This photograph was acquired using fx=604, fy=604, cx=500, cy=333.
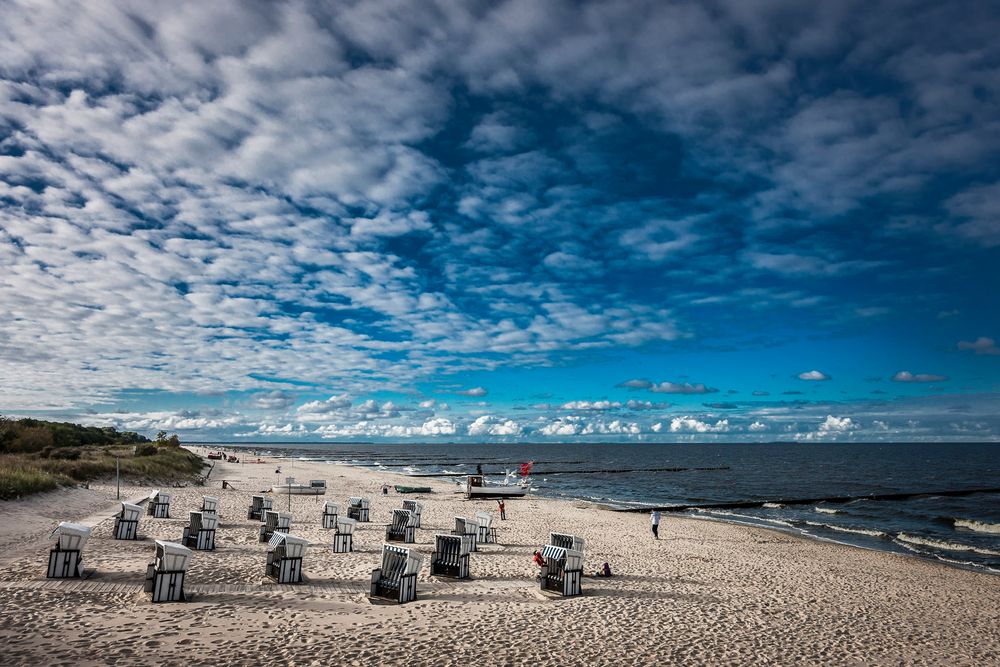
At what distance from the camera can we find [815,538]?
2903 centimetres

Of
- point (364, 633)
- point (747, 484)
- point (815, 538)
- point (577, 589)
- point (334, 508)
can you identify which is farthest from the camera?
point (747, 484)

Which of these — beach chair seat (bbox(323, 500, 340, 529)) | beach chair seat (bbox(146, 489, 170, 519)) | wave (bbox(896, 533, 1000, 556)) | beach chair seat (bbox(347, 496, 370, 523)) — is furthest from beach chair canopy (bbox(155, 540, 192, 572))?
wave (bbox(896, 533, 1000, 556))

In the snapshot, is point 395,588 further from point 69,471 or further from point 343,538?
point 69,471

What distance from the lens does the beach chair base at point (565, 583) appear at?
14062 millimetres

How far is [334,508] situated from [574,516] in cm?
1539

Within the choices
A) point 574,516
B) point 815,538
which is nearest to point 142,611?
point 574,516

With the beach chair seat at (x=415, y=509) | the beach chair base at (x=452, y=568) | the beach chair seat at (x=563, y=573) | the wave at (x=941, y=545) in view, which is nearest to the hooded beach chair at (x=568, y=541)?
the beach chair seat at (x=563, y=573)

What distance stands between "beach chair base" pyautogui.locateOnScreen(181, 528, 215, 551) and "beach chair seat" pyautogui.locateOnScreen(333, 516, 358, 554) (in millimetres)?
3538

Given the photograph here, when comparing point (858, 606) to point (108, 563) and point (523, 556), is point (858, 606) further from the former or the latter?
point (108, 563)

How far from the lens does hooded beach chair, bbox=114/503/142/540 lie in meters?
18.7

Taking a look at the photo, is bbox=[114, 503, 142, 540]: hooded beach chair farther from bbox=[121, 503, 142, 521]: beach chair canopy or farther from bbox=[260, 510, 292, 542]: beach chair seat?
bbox=[260, 510, 292, 542]: beach chair seat

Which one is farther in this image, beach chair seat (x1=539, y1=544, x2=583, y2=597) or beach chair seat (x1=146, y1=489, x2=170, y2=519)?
beach chair seat (x1=146, y1=489, x2=170, y2=519)

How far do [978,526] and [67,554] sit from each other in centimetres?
4263

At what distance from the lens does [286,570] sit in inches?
555
